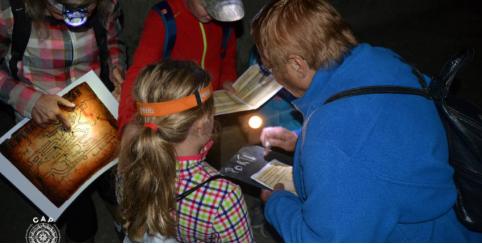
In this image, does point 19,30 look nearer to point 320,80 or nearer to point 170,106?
point 170,106

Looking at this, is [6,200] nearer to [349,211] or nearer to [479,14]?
[349,211]

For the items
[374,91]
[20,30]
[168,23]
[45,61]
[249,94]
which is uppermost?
[374,91]

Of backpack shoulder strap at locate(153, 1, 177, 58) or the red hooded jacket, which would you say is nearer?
the red hooded jacket

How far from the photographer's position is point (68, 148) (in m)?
2.12

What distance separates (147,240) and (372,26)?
694cm

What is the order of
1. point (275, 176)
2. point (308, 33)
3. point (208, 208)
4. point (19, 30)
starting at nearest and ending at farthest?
1. point (308, 33)
2. point (208, 208)
3. point (19, 30)
4. point (275, 176)

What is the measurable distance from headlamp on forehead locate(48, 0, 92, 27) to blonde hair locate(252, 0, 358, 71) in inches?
46.7

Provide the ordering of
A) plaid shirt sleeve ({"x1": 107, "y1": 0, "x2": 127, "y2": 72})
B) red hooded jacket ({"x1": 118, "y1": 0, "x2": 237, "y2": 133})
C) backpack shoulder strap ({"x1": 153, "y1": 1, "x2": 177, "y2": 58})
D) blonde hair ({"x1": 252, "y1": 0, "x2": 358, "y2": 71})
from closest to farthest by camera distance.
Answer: blonde hair ({"x1": 252, "y1": 0, "x2": 358, "y2": 71}), red hooded jacket ({"x1": 118, "y1": 0, "x2": 237, "y2": 133}), backpack shoulder strap ({"x1": 153, "y1": 1, "x2": 177, "y2": 58}), plaid shirt sleeve ({"x1": 107, "y1": 0, "x2": 127, "y2": 72})

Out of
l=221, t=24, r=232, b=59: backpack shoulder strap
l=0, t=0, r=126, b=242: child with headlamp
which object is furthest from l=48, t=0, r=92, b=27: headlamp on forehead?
l=221, t=24, r=232, b=59: backpack shoulder strap

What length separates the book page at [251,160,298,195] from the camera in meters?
1.96

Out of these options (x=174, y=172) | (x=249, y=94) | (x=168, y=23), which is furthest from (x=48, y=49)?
(x=249, y=94)

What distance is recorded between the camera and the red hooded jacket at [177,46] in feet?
7.09

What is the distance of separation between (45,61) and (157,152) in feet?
3.87

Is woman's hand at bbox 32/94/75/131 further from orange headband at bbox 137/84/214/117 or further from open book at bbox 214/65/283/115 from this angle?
open book at bbox 214/65/283/115
